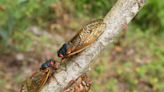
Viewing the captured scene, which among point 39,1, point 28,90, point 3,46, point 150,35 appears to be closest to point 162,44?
point 150,35

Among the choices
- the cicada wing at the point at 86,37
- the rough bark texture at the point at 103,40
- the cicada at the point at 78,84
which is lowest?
the cicada at the point at 78,84

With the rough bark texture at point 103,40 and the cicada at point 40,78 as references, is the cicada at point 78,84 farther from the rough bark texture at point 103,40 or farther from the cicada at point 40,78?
the cicada at point 40,78

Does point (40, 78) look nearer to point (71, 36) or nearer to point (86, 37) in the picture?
point (86, 37)

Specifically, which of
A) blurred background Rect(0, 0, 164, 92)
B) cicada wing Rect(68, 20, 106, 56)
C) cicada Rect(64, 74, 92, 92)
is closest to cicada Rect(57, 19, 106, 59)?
cicada wing Rect(68, 20, 106, 56)

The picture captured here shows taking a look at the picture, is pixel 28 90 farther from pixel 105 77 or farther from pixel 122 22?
pixel 105 77

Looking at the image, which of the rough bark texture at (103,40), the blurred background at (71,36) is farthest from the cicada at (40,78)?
the blurred background at (71,36)

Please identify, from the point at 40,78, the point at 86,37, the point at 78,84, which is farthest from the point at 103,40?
the point at 40,78
